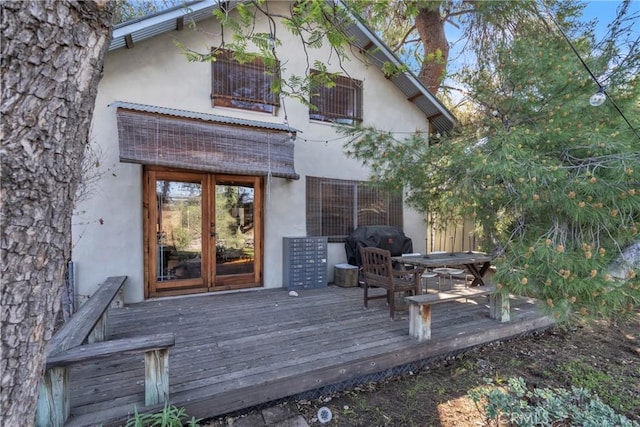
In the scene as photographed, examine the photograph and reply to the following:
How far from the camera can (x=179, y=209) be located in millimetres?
5164

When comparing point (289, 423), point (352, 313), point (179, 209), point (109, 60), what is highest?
point (109, 60)

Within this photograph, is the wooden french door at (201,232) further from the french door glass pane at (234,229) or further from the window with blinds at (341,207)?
the window with blinds at (341,207)

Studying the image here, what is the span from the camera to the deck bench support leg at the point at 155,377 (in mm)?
2262

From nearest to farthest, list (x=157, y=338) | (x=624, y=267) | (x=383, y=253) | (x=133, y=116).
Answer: (x=624, y=267)
(x=157, y=338)
(x=383, y=253)
(x=133, y=116)

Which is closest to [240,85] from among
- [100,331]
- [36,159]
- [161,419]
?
[100,331]

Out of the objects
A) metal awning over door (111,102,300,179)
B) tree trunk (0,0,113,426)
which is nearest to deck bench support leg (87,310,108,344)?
metal awning over door (111,102,300,179)

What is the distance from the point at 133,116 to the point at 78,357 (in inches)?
135

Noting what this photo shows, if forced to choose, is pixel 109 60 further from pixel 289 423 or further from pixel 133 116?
pixel 289 423

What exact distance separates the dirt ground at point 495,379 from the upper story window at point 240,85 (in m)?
4.70

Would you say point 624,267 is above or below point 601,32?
below

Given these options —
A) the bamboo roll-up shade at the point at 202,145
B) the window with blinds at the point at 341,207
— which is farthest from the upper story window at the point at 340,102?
the bamboo roll-up shade at the point at 202,145

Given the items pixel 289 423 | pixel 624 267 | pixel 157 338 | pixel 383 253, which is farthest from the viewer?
pixel 383 253

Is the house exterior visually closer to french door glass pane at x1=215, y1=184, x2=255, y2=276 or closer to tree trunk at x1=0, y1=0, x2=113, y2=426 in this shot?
french door glass pane at x1=215, y1=184, x2=255, y2=276

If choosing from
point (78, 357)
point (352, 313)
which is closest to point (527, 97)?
point (352, 313)
